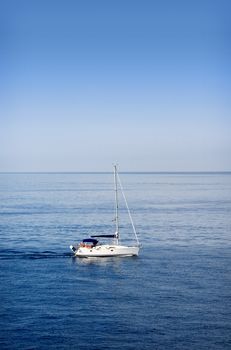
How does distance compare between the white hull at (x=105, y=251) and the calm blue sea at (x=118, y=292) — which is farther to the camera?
the white hull at (x=105, y=251)

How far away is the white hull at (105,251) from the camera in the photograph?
331ft

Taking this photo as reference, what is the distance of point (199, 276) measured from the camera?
8269 cm

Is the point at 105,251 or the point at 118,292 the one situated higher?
the point at 105,251

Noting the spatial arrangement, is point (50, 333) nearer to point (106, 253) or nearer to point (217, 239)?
point (106, 253)

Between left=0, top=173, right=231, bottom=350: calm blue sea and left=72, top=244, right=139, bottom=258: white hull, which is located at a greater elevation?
left=72, top=244, right=139, bottom=258: white hull

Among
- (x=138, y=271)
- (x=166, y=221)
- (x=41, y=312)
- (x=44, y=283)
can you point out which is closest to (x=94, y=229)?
(x=166, y=221)

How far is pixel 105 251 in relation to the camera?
10275cm

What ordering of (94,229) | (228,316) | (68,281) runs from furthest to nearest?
1. (94,229)
2. (68,281)
3. (228,316)

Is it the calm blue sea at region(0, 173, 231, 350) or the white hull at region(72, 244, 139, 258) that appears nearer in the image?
the calm blue sea at region(0, 173, 231, 350)

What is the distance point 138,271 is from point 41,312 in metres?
26.6

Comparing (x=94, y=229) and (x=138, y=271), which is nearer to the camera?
(x=138, y=271)

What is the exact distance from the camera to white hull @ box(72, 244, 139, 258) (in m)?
101

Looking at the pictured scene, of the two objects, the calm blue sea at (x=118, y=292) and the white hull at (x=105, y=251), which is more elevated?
the white hull at (x=105, y=251)

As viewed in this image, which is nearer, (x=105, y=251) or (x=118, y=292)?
(x=118, y=292)
